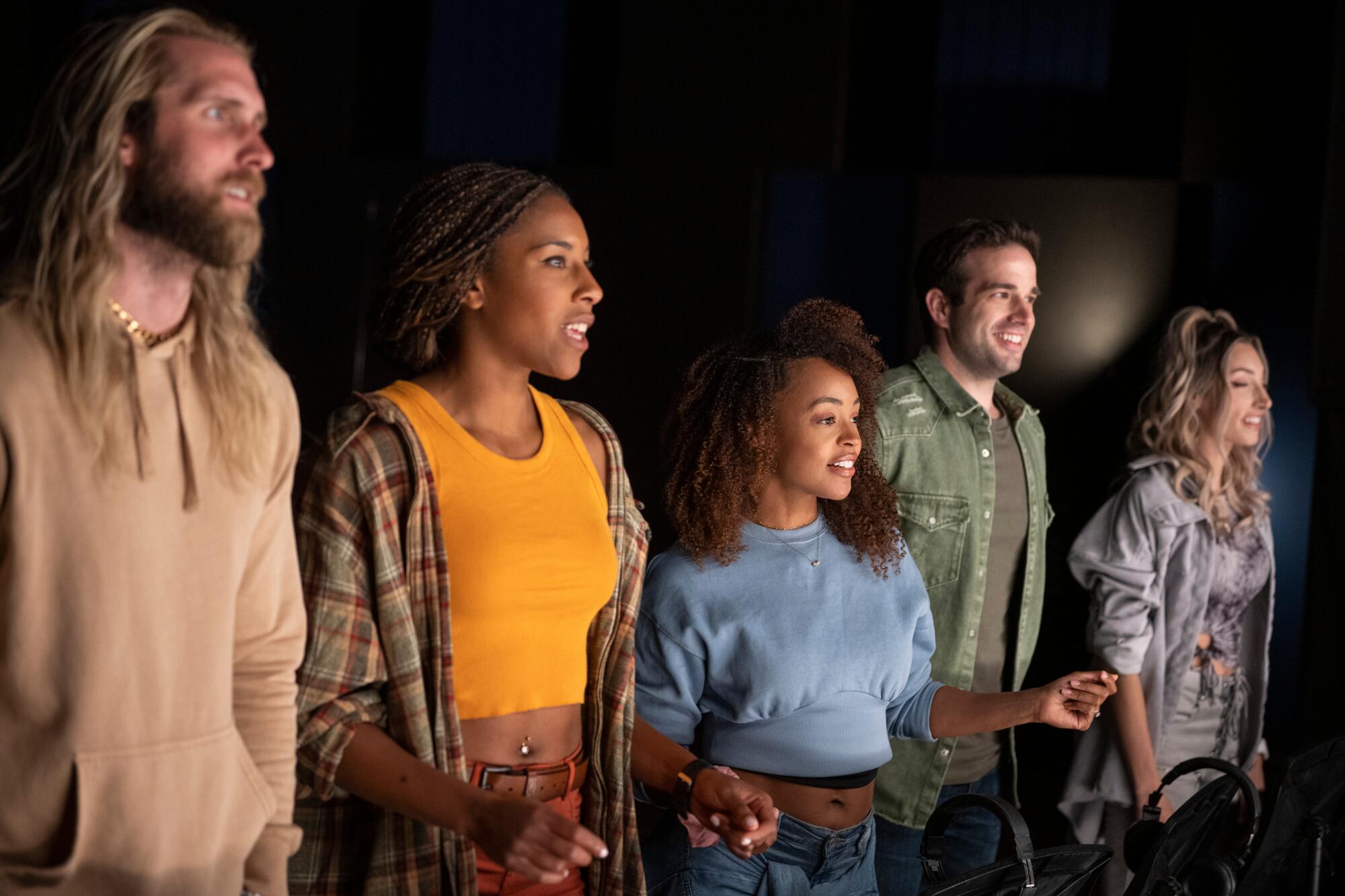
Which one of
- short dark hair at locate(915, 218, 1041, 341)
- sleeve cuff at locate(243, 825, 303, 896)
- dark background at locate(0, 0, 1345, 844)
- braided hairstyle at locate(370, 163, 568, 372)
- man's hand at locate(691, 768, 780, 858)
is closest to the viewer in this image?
sleeve cuff at locate(243, 825, 303, 896)

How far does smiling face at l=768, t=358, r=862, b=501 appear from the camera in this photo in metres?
2.40

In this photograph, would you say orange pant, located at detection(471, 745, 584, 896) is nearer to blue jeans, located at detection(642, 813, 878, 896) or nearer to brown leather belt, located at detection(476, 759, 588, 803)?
brown leather belt, located at detection(476, 759, 588, 803)

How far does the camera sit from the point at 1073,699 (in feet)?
7.62

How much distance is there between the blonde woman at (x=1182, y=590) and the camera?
3303mm

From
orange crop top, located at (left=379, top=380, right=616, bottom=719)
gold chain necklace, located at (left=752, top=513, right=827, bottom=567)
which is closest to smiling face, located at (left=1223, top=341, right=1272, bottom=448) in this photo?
gold chain necklace, located at (left=752, top=513, right=827, bottom=567)

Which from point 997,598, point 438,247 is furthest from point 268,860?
point 997,598

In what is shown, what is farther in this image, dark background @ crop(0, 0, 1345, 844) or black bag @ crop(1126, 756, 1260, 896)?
dark background @ crop(0, 0, 1345, 844)

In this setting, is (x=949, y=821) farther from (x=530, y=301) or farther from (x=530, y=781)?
(x=530, y=301)

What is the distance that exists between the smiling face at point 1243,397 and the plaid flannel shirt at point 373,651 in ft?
7.74

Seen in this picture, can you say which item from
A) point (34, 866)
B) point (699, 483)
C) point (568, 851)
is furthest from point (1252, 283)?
point (34, 866)

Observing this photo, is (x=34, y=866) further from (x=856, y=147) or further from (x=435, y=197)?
(x=856, y=147)

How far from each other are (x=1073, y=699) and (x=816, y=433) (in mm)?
638

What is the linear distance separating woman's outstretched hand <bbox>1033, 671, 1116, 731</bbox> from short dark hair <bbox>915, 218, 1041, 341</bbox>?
108cm

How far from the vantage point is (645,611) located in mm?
2383
